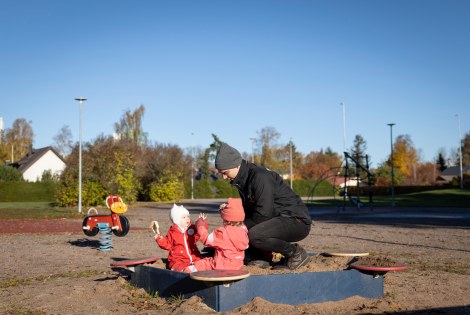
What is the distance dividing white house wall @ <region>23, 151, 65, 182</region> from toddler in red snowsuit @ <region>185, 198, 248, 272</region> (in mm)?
74316

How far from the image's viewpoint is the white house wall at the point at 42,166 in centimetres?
7769

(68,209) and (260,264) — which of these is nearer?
(260,264)

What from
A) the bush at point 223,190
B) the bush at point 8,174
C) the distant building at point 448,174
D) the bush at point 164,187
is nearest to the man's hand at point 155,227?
the bush at point 164,187

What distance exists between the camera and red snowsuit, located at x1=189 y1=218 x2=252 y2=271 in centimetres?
629

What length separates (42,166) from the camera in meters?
79.1

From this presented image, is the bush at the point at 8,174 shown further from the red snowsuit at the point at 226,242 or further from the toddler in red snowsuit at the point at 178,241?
the red snowsuit at the point at 226,242

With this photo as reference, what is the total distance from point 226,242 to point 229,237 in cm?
7

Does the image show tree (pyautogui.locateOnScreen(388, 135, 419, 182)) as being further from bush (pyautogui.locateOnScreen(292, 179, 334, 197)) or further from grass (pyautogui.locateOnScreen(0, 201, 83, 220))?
grass (pyautogui.locateOnScreen(0, 201, 83, 220))

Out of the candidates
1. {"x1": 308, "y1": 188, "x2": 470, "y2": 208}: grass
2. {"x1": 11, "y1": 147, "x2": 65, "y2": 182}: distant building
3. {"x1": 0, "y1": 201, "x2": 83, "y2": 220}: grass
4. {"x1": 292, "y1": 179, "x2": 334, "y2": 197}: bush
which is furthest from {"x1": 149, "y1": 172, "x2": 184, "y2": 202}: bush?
{"x1": 11, "y1": 147, "x2": 65, "y2": 182}: distant building

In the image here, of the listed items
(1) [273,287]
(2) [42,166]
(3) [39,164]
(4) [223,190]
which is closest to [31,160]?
(3) [39,164]

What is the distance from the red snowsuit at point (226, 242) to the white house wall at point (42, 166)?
74.3 metres

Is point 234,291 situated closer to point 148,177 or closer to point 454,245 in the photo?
point 454,245

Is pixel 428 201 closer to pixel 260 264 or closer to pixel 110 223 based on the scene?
pixel 110 223

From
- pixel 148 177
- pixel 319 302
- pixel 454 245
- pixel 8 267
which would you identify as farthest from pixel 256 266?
pixel 148 177
